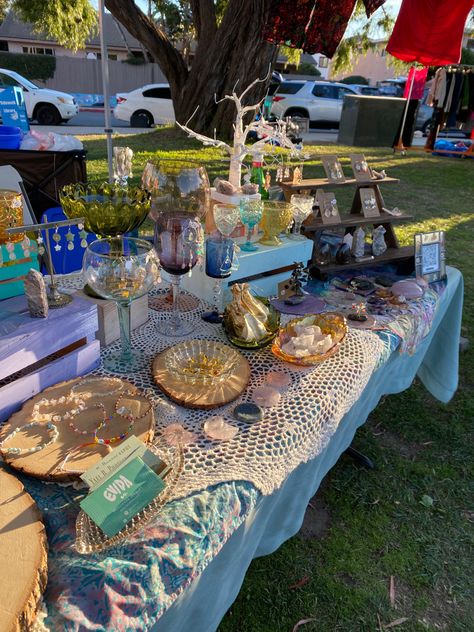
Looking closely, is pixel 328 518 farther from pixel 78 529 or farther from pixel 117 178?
pixel 117 178

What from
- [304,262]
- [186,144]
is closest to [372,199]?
[304,262]

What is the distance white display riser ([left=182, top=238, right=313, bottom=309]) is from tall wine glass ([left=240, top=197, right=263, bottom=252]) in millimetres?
40

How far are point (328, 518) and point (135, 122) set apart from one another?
40.4 ft

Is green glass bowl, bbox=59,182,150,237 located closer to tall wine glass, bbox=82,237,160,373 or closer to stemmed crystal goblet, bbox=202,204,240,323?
tall wine glass, bbox=82,237,160,373

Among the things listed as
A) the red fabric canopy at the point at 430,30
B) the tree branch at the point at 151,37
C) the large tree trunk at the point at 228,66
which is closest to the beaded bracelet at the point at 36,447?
the red fabric canopy at the point at 430,30

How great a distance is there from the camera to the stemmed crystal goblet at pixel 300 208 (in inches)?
67.3

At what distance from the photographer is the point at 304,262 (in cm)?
179

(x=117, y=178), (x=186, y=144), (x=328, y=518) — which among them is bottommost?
(x=328, y=518)

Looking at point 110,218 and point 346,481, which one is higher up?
point 110,218

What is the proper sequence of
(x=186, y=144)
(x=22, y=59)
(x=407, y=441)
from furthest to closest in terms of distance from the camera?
(x=22, y=59) < (x=186, y=144) < (x=407, y=441)

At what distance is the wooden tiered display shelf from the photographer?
6.11 feet

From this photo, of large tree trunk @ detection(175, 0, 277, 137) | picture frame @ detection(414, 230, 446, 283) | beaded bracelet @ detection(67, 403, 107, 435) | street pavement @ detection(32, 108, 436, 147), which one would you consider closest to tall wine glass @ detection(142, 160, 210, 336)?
beaded bracelet @ detection(67, 403, 107, 435)

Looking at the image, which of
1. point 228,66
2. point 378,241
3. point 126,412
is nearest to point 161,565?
point 126,412

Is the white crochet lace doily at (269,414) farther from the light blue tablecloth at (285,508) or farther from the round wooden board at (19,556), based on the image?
the round wooden board at (19,556)
